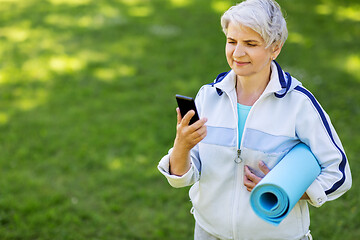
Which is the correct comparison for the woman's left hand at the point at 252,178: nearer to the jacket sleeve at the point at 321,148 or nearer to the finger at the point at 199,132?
the jacket sleeve at the point at 321,148

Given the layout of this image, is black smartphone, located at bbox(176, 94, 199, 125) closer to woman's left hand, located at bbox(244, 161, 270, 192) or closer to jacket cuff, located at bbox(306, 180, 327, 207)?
woman's left hand, located at bbox(244, 161, 270, 192)

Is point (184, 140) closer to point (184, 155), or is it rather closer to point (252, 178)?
point (184, 155)

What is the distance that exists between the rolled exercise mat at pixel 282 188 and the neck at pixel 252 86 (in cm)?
40

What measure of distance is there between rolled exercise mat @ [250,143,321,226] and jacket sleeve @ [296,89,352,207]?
0.09m

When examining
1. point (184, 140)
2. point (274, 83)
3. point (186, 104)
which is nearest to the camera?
point (186, 104)

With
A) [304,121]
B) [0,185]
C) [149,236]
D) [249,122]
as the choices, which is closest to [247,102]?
[249,122]

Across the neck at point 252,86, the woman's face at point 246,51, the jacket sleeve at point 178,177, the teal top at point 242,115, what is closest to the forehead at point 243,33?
the woman's face at point 246,51

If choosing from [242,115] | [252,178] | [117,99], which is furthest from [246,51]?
[117,99]

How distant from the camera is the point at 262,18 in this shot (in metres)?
2.11

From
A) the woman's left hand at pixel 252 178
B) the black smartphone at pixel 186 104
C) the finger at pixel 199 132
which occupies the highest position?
the black smartphone at pixel 186 104

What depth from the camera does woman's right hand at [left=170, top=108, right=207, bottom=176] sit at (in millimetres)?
2102

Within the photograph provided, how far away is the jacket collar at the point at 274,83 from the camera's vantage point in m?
2.25

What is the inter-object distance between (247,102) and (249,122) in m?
0.13

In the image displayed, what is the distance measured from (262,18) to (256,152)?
2.19ft
